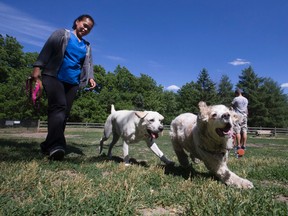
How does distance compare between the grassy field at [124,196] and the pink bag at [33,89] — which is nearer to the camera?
the grassy field at [124,196]

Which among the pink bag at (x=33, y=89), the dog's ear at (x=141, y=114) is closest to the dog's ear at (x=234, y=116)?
the dog's ear at (x=141, y=114)

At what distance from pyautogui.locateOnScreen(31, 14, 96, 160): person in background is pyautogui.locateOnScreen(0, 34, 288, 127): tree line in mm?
39157

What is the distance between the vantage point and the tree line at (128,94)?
45.4 meters

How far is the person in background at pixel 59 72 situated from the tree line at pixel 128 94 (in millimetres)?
39157

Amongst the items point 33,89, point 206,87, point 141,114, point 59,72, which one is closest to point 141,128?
point 141,114

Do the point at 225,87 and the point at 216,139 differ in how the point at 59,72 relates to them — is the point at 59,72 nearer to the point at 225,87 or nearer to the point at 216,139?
the point at 216,139

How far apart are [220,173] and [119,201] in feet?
5.80

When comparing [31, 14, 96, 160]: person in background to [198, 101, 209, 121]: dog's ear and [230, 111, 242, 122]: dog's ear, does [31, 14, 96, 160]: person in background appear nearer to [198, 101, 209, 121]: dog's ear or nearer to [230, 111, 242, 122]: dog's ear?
[198, 101, 209, 121]: dog's ear

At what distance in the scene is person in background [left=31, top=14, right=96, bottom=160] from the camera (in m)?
4.62

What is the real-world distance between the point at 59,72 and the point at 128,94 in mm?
55293

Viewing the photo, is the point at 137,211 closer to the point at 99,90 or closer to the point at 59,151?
the point at 59,151

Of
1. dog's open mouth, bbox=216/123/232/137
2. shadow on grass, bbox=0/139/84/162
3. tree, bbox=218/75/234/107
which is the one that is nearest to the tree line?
tree, bbox=218/75/234/107

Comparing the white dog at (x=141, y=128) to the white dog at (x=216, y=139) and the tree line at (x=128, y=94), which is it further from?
the tree line at (x=128, y=94)

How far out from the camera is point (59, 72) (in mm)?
4820
